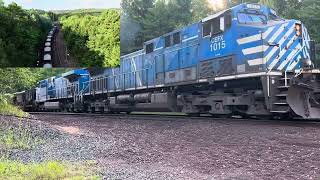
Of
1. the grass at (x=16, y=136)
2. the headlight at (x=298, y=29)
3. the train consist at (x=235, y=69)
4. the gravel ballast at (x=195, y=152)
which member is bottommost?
the gravel ballast at (x=195, y=152)

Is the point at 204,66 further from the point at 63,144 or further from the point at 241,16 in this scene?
the point at 63,144

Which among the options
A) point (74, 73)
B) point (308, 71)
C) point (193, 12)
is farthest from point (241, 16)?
point (193, 12)

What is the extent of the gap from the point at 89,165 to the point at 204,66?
9.03 m

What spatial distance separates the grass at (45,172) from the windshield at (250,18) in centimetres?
860

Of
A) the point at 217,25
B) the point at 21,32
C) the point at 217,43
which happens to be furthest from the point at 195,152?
the point at 21,32

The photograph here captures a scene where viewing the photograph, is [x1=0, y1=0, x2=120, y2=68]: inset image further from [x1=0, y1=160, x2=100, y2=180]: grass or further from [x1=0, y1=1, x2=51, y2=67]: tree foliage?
[x1=0, y1=160, x2=100, y2=180]: grass

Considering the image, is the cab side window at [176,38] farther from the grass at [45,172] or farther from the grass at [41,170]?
the grass at [45,172]

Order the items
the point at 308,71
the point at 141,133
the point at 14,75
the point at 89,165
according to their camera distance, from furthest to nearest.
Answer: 1. the point at 14,75
2. the point at 308,71
3. the point at 141,133
4. the point at 89,165

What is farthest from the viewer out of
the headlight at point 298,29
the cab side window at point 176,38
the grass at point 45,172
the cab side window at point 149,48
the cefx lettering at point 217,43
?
the cab side window at point 149,48

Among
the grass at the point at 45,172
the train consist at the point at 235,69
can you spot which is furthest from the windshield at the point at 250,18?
the grass at the point at 45,172

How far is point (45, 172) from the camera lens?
4.99 metres

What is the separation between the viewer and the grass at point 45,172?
492 centimetres

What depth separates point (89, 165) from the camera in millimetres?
5828

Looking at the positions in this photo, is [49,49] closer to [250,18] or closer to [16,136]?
[250,18]
